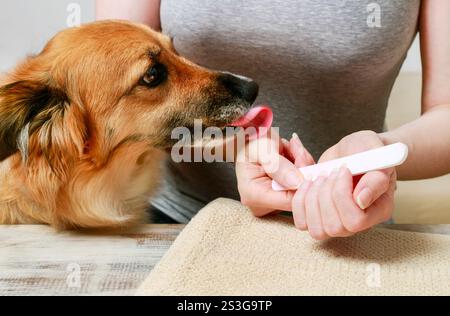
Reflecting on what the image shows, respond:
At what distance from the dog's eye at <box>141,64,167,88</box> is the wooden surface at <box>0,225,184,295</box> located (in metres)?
0.23

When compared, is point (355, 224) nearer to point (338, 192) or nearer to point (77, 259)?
point (338, 192)

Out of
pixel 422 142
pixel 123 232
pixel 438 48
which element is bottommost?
pixel 123 232

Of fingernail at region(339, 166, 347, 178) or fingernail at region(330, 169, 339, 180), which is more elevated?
fingernail at region(339, 166, 347, 178)

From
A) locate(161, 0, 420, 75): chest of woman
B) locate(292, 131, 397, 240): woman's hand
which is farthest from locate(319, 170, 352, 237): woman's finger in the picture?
locate(161, 0, 420, 75): chest of woman

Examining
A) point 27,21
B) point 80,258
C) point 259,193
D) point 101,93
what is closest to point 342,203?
point 259,193

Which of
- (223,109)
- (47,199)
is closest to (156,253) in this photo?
(47,199)

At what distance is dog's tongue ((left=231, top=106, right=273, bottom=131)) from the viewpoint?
925 mm

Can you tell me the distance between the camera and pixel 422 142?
89 centimetres

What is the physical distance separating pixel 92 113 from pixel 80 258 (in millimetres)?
263

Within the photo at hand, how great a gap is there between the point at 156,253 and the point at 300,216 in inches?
7.7

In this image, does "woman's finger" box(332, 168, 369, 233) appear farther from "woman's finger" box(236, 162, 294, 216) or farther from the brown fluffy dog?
the brown fluffy dog

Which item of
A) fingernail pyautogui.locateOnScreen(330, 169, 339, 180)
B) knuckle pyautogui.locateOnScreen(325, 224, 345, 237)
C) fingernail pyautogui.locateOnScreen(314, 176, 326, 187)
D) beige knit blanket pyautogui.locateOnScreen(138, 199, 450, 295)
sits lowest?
beige knit blanket pyautogui.locateOnScreen(138, 199, 450, 295)

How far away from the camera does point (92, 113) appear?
88cm

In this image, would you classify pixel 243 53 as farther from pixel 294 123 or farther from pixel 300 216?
pixel 300 216
